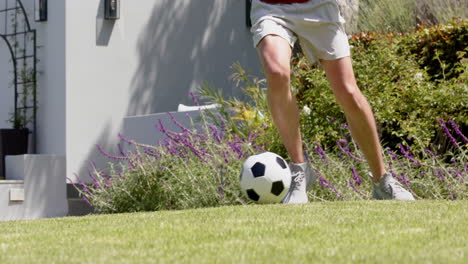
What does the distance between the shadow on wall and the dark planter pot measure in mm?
1225

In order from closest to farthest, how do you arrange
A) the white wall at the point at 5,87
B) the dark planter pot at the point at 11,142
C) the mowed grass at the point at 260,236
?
the mowed grass at the point at 260,236 < the dark planter pot at the point at 11,142 < the white wall at the point at 5,87

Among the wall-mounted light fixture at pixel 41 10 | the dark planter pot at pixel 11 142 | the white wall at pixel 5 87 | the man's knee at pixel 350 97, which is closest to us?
the man's knee at pixel 350 97

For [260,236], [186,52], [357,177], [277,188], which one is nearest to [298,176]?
[277,188]

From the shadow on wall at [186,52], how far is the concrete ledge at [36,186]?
1146mm

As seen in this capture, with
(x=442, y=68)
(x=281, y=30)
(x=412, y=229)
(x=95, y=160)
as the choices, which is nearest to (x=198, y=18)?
(x=95, y=160)

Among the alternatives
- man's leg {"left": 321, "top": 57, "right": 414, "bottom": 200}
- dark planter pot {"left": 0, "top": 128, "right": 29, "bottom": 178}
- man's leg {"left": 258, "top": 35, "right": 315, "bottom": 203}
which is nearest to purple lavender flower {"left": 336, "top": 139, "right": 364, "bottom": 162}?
man's leg {"left": 321, "top": 57, "right": 414, "bottom": 200}

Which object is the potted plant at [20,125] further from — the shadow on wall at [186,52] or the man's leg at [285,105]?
the man's leg at [285,105]

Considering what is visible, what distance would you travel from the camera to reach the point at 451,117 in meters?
6.94

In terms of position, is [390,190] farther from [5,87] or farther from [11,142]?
[5,87]

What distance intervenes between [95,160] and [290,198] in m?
5.07

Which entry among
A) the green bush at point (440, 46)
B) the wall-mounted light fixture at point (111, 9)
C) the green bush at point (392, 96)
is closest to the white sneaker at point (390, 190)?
the green bush at point (392, 96)

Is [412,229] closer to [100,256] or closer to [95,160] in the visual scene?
[100,256]

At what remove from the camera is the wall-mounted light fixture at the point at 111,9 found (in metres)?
10.0

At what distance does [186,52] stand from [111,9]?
3.73ft
